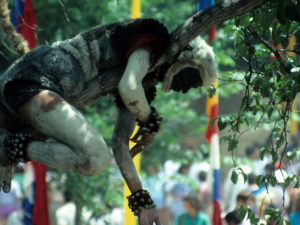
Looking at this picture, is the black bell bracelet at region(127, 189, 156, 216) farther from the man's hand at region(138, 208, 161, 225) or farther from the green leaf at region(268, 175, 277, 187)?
the green leaf at region(268, 175, 277, 187)

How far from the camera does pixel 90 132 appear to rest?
10.9 feet

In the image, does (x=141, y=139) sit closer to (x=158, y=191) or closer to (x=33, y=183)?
(x=33, y=183)

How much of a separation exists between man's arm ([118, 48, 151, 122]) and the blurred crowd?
2.42m

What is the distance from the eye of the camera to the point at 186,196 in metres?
6.76

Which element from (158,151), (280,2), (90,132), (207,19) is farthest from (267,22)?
(158,151)

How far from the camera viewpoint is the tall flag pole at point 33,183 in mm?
5645

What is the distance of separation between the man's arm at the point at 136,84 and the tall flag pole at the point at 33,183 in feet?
7.85

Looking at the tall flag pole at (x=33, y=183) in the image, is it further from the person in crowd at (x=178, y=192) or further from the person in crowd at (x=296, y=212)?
the person in crowd at (x=178, y=192)

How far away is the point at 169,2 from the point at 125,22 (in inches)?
239

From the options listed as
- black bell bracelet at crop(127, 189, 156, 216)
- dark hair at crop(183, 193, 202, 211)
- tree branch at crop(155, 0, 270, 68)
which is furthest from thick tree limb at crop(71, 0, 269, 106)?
dark hair at crop(183, 193, 202, 211)

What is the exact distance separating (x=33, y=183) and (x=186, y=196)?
185cm

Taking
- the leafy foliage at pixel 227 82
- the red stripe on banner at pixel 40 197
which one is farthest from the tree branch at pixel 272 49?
the red stripe on banner at pixel 40 197

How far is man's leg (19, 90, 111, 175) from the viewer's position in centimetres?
327

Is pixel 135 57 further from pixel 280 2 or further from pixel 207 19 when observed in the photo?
pixel 280 2
